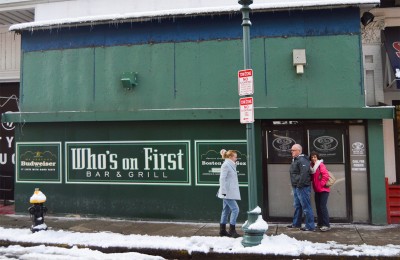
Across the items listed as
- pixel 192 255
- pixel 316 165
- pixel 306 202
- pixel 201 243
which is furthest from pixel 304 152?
pixel 192 255

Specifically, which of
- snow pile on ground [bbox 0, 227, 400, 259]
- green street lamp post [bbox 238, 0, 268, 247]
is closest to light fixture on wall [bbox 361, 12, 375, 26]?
green street lamp post [bbox 238, 0, 268, 247]

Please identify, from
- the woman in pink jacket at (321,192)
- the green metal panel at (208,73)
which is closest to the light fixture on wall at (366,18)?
the green metal panel at (208,73)

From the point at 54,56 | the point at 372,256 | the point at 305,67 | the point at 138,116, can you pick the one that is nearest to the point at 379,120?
the point at 305,67

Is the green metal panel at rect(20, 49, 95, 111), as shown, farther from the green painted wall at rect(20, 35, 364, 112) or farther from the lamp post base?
the lamp post base

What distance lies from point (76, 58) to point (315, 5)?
6.33 m

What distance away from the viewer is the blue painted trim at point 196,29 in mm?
9555

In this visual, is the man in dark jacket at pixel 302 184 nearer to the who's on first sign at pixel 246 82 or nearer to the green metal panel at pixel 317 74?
the green metal panel at pixel 317 74

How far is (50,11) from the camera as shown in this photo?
37.3ft

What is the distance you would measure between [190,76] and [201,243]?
4341mm

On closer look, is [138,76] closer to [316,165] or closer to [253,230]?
[316,165]

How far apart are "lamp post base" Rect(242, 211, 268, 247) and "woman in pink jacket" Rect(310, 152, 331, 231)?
1.93m

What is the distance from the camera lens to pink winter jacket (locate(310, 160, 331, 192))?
854cm

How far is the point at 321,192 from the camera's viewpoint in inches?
338

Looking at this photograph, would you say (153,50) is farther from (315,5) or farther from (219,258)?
(219,258)
